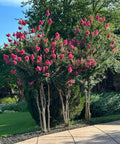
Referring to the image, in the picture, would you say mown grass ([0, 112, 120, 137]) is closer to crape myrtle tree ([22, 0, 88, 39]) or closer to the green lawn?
the green lawn

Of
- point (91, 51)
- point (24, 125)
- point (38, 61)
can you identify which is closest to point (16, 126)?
point (24, 125)

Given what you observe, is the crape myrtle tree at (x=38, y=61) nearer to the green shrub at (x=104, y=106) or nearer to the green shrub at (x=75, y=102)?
the green shrub at (x=75, y=102)

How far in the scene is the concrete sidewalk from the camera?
19.7 feet

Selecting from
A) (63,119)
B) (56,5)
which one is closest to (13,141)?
(63,119)

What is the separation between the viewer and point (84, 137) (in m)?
6.42

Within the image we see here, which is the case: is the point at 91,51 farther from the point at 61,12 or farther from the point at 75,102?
the point at 61,12

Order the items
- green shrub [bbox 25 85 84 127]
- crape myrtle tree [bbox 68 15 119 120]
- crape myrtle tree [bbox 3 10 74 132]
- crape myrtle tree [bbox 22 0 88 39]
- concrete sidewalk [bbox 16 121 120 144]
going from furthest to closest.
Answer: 1. crape myrtle tree [bbox 22 0 88 39]
2. green shrub [bbox 25 85 84 127]
3. crape myrtle tree [bbox 68 15 119 120]
4. crape myrtle tree [bbox 3 10 74 132]
5. concrete sidewalk [bbox 16 121 120 144]

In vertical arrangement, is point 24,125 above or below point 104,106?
below

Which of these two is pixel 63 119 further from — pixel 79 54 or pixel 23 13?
pixel 23 13

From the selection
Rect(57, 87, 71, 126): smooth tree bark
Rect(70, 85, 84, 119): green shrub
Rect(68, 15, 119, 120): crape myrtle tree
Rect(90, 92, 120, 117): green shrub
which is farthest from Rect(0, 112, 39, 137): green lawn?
Rect(90, 92, 120, 117): green shrub

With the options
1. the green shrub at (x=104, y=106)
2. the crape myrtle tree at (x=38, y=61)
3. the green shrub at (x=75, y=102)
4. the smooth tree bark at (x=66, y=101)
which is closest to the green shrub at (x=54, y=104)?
the green shrub at (x=75, y=102)

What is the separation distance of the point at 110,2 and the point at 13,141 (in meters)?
12.2

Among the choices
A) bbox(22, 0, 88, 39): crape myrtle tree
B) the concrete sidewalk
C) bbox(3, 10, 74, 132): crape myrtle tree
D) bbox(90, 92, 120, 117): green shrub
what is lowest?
the concrete sidewalk

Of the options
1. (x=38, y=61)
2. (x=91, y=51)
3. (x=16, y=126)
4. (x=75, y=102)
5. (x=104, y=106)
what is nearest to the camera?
(x=38, y=61)
